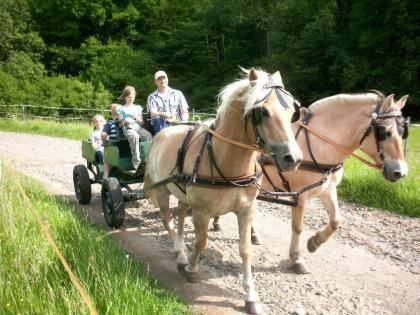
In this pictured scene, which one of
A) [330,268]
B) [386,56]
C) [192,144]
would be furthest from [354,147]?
[386,56]

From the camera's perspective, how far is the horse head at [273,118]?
9.73 ft

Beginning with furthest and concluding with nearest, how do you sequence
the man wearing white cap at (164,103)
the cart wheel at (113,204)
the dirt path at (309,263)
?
the man wearing white cap at (164,103) → the cart wheel at (113,204) → the dirt path at (309,263)

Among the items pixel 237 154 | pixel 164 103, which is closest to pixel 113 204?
pixel 164 103

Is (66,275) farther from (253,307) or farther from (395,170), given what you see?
(395,170)

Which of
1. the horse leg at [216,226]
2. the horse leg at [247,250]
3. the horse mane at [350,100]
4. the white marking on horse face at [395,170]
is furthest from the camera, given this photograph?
the horse leg at [216,226]

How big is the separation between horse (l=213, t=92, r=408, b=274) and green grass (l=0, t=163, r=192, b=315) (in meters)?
1.78

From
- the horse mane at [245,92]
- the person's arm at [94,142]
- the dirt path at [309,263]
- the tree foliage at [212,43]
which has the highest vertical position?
the tree foliage at [212,43]

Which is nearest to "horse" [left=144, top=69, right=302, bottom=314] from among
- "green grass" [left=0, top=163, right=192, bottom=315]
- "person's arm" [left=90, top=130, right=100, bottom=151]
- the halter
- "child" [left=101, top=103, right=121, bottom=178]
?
"green grass" [left=0, top=163, right=192, bottom=315]

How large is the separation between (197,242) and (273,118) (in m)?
1.56

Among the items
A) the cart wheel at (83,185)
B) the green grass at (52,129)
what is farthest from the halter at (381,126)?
the green grass at (52,129)

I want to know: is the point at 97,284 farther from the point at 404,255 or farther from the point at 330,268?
the point at 404,255

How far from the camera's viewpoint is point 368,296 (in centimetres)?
399

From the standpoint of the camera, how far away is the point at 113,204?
5508 mm

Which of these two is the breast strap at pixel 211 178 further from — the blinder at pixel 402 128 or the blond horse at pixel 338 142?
the blinder at pixel 402 128
